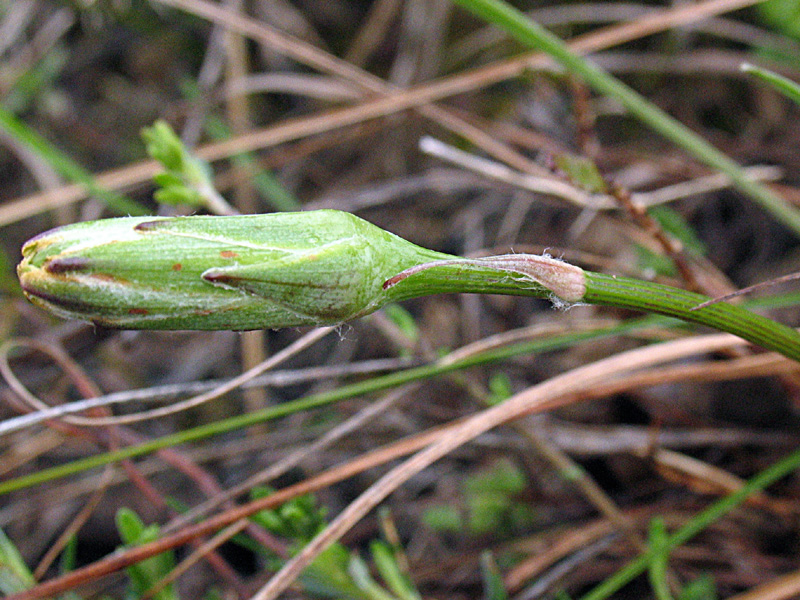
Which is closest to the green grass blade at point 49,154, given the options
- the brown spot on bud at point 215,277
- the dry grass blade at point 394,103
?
the dry grass blade at point 394,103

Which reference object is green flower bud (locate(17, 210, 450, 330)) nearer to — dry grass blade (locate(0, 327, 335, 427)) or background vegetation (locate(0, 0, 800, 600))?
dry grass blade (locate(0, 327, 335, 427))

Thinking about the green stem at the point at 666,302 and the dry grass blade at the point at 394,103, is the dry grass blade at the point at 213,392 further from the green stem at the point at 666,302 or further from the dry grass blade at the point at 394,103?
the dry grass blade at the point at 394,103

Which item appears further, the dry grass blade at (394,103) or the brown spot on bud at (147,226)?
the dry grass blade at (394,103)

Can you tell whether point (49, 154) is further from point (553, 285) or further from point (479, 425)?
point (553, 285)

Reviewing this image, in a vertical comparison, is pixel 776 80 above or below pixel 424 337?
above

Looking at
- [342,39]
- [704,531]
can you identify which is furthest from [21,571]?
[342,39]

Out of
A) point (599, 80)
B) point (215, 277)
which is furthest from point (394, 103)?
point (215, 277)
